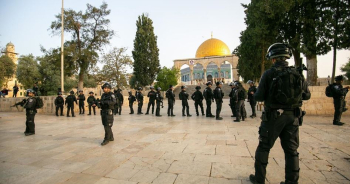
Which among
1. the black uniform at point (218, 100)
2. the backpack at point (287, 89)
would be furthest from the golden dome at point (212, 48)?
the backpack at point (287, 89)

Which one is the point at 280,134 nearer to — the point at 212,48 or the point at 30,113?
the point at 30,113

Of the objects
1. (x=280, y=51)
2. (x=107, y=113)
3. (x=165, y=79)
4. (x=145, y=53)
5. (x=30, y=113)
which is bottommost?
(x=30, y=113)

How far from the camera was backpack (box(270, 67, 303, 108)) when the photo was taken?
252 centimetres

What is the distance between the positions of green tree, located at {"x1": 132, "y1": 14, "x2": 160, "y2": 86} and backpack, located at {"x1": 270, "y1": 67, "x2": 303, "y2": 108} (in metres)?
32.2

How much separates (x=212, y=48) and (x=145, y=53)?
27824mm

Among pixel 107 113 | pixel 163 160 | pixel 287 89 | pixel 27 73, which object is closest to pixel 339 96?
pixel 287 89

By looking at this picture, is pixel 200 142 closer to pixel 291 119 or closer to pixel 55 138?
pixel 291 119

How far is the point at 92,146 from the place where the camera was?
4918 mm

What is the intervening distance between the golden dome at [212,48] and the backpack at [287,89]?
54.2 metres

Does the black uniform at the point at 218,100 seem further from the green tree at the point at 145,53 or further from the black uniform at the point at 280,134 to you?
the green tree at the point at 145,53

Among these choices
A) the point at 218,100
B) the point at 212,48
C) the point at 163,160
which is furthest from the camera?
the point at 212,48

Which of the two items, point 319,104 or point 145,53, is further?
Result: point 145,53

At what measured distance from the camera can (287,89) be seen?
99.3 inches

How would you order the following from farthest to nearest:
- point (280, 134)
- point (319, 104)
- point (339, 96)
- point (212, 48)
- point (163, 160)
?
point (212, 48), point (319, 104), point (339, 96), point (163, 160), point (280, 134)
